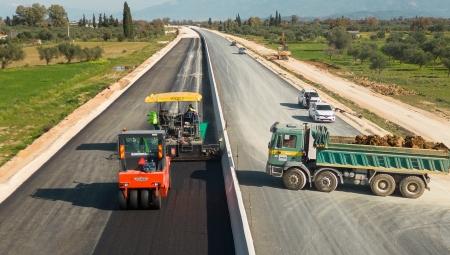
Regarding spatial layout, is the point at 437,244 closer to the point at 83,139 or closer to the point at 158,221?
the point at 158,221

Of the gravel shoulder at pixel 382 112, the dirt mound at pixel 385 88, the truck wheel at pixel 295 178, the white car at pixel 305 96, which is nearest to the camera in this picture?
the truck wheel at pixel 295 178

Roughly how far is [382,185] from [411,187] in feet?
3.41

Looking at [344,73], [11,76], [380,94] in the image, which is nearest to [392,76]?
[344,73]

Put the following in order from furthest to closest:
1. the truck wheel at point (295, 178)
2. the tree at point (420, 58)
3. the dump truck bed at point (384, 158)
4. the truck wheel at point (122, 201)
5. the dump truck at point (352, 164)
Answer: the tree at point (420, 58) → the truck wheel at point (295, 178) → the dump truck at point (352, 164) → the dump truck bed at point (384, 158) → the truck wheel at point (122, 201)

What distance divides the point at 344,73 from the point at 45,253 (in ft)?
184

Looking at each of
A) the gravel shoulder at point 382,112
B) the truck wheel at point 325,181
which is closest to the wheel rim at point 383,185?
the truck wheel at point 325,181

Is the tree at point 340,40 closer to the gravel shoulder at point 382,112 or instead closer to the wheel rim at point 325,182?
the gravel shoulder at point 382,112

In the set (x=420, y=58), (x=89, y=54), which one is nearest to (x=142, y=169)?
(x=420, y=58)

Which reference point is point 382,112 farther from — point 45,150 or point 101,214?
point 101,214

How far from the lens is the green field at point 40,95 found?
88.7 feet

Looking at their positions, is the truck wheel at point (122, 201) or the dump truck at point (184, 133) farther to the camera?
the dump truck at point (184, 133)

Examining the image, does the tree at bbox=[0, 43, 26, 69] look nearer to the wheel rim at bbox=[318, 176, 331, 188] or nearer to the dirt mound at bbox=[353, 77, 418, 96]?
the dirt mound at bbox=[353, 77, 418, 96]

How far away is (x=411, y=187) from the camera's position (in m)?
16.6

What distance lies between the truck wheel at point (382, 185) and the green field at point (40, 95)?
54.9 ft
